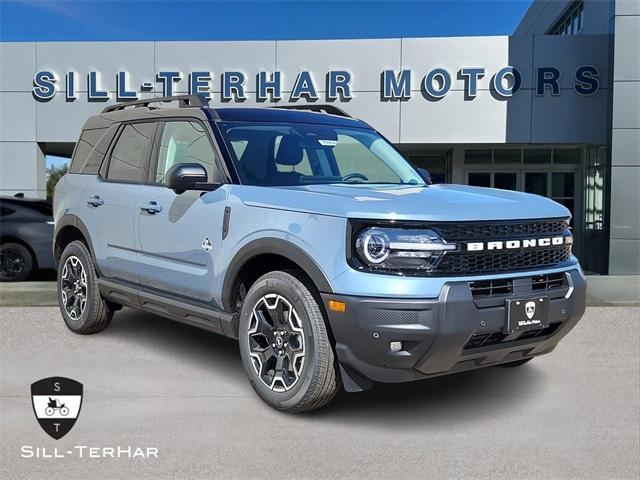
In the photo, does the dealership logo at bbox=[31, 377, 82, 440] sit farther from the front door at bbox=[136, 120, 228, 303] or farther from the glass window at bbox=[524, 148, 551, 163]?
the glass window at bbox=[524, 148, 551, 163]

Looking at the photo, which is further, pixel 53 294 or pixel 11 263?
pixel 11 263

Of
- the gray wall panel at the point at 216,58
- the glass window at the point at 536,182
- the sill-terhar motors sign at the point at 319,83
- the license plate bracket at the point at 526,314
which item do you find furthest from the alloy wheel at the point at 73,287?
the glass window at the point at 536,182

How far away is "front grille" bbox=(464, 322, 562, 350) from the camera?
3.59 meters

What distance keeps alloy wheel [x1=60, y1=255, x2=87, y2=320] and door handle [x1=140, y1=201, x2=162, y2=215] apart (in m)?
1.21

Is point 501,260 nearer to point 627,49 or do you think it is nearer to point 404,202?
point 404,202

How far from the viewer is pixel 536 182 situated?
1936 cm

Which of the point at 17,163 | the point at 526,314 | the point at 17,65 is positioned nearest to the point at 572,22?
the point at 17,65

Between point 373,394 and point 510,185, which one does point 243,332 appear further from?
point 510,185

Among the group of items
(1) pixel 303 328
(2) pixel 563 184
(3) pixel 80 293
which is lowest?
(3) pixel 80 293

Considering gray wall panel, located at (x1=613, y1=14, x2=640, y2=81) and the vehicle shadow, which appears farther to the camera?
gray wall panel, located at (x1=613, y1=14, x2=640, y2=81)

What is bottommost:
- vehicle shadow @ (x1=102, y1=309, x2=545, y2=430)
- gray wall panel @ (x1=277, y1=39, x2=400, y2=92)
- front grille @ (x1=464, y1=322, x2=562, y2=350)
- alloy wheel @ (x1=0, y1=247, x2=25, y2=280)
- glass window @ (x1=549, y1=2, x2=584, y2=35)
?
vehicle shadow @ (x1=102, y1=309, x2=545, y2=430)

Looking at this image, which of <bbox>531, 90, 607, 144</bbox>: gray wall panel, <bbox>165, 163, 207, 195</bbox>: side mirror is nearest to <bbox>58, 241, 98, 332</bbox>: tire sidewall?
<bbox>165, 163, 207, 195</bbox>: side mirror

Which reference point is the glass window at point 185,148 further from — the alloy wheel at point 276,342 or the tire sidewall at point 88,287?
the tire sidewall at point 88,287

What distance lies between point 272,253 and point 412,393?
131 cm
